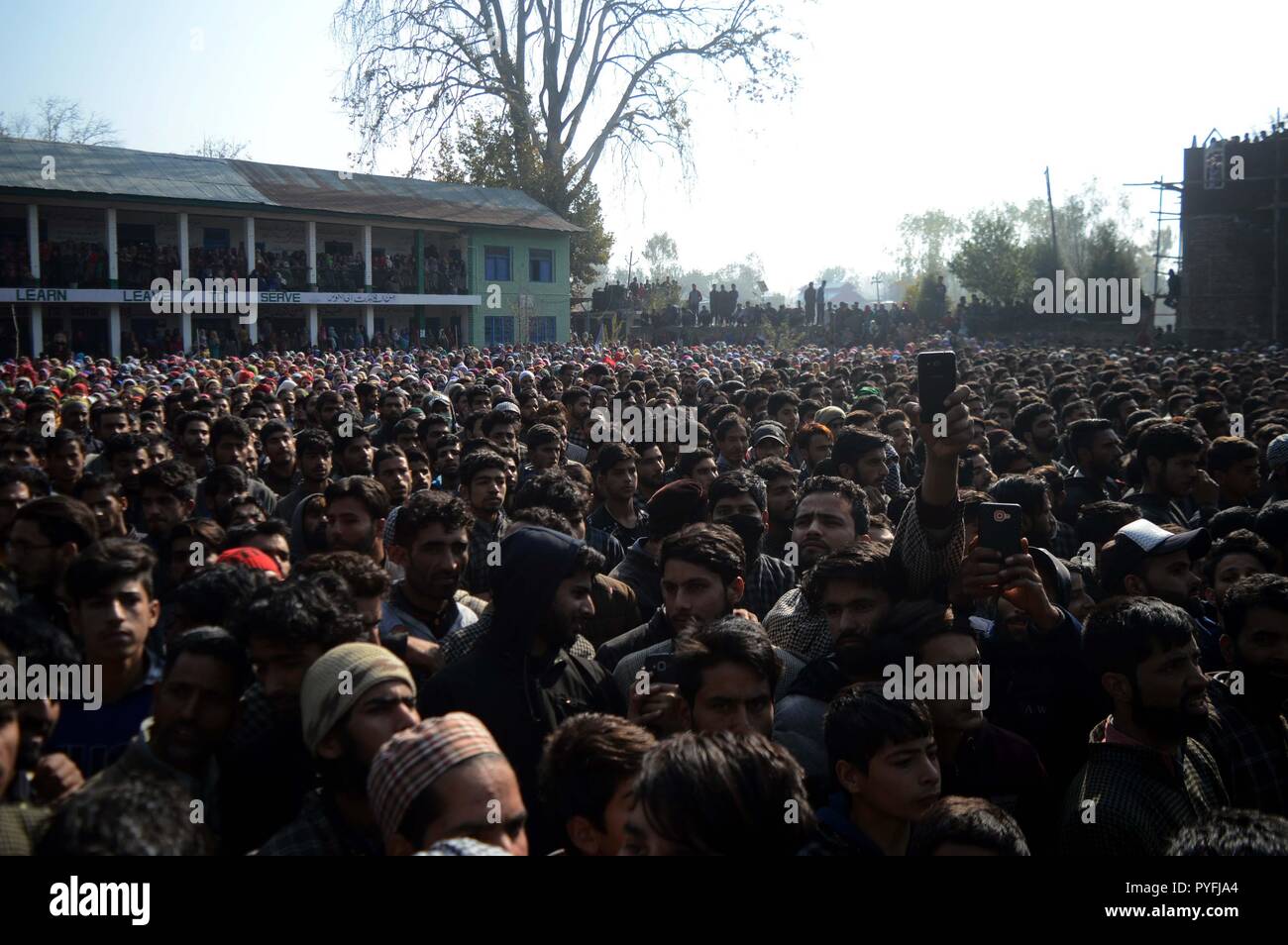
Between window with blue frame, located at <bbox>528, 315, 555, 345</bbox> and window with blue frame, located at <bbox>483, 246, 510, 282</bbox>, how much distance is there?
6.50 feet

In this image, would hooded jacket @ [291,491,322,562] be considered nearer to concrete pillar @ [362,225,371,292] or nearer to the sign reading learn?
the sign reading learn

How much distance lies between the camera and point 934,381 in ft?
11.4

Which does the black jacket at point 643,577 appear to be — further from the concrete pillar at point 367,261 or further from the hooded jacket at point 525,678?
the concrete pillar at point 367,261

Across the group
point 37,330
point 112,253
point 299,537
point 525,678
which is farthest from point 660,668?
point 112,253

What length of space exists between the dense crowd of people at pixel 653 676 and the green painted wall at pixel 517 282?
3283cm

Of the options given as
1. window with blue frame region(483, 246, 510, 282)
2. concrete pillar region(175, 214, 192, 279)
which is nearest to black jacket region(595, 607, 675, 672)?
concrete pillar region(175, 214, 192, 279)

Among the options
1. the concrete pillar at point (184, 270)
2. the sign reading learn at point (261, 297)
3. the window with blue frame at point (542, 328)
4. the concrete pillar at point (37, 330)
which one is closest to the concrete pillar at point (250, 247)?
the sign reading learn at point (261, 297)

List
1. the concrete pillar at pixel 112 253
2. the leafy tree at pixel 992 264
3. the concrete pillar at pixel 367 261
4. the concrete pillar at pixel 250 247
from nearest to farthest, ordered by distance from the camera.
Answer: the concrete pillar at pixel 112 253, the concrete pillar at pixel 250 247, the concrete pillar at pixel 367 261, the leafy tree at pixel 992 264

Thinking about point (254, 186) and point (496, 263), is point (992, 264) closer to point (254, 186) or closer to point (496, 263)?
point (496, 263)

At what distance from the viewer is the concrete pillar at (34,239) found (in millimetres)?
27328

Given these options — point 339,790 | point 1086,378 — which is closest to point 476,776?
point 339,790

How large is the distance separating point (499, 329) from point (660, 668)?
36.5m
